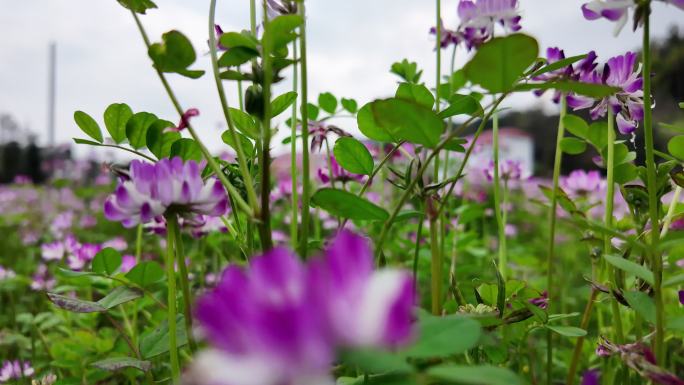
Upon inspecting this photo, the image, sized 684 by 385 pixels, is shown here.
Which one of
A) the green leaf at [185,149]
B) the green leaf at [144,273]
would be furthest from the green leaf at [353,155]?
the green leaf at [144,273]

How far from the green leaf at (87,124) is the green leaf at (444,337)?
1.54 ft

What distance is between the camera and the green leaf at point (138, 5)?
494 millimetres

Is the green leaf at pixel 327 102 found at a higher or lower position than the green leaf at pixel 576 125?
higher

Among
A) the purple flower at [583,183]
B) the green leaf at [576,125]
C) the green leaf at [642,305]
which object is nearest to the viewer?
the green leaf at [642,305]

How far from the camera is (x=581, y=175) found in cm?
133

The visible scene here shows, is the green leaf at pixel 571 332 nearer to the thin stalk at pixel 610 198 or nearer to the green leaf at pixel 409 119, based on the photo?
the thin stalk at pixel 610 198

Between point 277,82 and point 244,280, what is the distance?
0.92 feet

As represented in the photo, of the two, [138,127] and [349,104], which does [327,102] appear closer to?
[349,104]

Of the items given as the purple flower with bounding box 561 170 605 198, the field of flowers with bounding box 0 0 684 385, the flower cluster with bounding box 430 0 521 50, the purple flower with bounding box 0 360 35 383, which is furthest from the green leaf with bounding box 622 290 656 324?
the purple flower with bounding box 0 360 35 383

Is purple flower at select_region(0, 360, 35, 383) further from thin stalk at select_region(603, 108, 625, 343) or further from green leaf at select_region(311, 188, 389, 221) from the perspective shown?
thin stalk at select_region(603, 108, 625, 343)

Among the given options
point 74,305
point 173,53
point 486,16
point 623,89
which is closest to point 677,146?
point 623,89

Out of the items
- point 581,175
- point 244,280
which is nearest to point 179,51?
point 244,280

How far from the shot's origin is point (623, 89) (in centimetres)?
64

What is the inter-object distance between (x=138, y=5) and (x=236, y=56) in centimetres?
13
